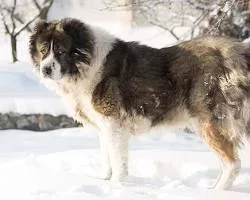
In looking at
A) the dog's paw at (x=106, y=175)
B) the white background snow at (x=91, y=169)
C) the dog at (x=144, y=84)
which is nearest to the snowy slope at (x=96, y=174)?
the white background snow at (x=91, y=169)

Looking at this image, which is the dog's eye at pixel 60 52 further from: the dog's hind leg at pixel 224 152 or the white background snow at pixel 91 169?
the dog's hind leg at pixel 224 152

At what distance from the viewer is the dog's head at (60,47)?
5.32 meters

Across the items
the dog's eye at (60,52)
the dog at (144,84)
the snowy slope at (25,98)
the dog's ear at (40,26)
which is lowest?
the snowy slope at (25,98)

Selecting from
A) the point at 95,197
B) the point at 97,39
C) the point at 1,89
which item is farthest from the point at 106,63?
the point at 1,89

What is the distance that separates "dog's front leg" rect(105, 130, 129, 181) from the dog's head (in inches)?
28.7

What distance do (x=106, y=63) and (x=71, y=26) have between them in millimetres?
502

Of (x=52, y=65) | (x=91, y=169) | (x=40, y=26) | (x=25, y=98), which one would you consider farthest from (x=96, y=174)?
(x=25, y=98)

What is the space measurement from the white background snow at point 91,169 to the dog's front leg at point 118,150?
0.12 m

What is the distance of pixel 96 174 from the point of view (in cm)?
598

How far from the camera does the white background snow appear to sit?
15.1ft

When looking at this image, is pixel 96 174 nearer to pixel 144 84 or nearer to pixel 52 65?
pixel 144 84

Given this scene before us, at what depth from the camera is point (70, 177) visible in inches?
203

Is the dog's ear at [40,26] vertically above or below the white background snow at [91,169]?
above

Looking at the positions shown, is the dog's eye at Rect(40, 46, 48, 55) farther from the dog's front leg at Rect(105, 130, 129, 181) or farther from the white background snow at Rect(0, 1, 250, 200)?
the white background snow at Rect(0, 1, 250, 200)
